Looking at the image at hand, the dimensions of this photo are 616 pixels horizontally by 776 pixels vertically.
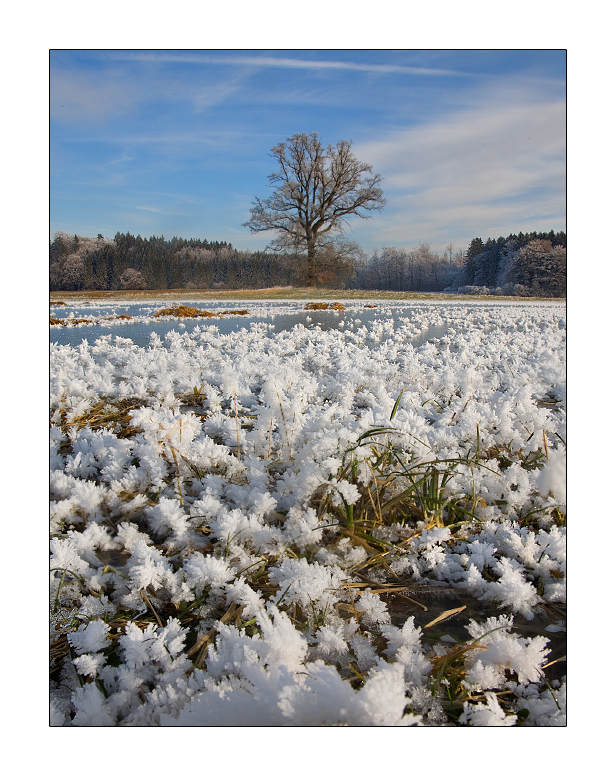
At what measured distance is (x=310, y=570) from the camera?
1392 mm

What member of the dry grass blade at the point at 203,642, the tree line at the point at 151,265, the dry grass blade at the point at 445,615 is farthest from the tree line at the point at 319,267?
the dry grass blade at the point at 203,642

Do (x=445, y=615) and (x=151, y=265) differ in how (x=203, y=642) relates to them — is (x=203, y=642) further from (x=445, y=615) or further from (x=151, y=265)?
(x=151, y=265)

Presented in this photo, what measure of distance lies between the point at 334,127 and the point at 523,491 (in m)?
2.96

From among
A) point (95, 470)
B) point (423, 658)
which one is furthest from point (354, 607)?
point (95, 470)

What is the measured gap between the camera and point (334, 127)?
132 inches

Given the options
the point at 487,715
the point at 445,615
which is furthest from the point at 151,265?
the point at 487,715

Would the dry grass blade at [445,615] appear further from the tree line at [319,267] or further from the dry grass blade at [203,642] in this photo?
the tree line at [319,267]

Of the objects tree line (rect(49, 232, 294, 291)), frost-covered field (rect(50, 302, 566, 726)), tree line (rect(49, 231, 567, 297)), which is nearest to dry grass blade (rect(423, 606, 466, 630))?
frost-covered field (rect(50, 302, 566, 726))

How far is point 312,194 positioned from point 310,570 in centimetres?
1385

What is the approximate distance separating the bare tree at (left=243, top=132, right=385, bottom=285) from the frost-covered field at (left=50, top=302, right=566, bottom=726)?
3.83 meters

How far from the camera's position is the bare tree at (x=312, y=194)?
22.4 ft

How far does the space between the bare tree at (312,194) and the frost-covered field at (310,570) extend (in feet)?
12.6

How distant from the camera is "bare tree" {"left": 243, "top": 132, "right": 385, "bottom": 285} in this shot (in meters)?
6.83

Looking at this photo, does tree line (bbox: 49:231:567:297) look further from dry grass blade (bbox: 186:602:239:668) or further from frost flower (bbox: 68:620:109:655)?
dry grass blade (bbox: 186:602:239:668)
